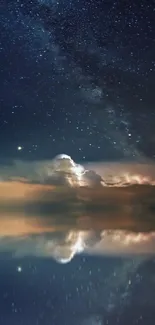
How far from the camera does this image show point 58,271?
32.9ft

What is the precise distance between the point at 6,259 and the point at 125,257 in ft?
8.69

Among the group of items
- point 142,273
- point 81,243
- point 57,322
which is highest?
point 81,243

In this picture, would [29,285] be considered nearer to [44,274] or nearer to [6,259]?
[44,274]

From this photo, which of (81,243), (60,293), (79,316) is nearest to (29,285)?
(60,293)

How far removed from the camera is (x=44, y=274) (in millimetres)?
Result: 9680

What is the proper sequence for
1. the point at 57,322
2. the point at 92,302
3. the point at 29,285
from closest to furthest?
the point at 57,322 < the point at 92,302 < the point at 29,285

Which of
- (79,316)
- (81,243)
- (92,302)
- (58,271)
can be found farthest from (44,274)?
(81,243)

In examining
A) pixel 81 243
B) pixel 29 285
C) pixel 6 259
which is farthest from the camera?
pixel 81 243

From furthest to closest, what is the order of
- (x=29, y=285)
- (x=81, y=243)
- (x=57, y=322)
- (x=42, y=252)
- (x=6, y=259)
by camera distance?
(x=81, y=243)
(x=42, y=252)
(x=6, y=259)
(x=29, y=285)
(x=57, y=322)

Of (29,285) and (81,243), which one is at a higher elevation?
(81,243)

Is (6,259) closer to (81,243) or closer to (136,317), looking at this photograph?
(81,243)

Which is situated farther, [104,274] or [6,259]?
[6,259]

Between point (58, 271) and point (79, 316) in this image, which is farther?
point (58, 271)

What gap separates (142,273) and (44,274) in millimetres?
1761
